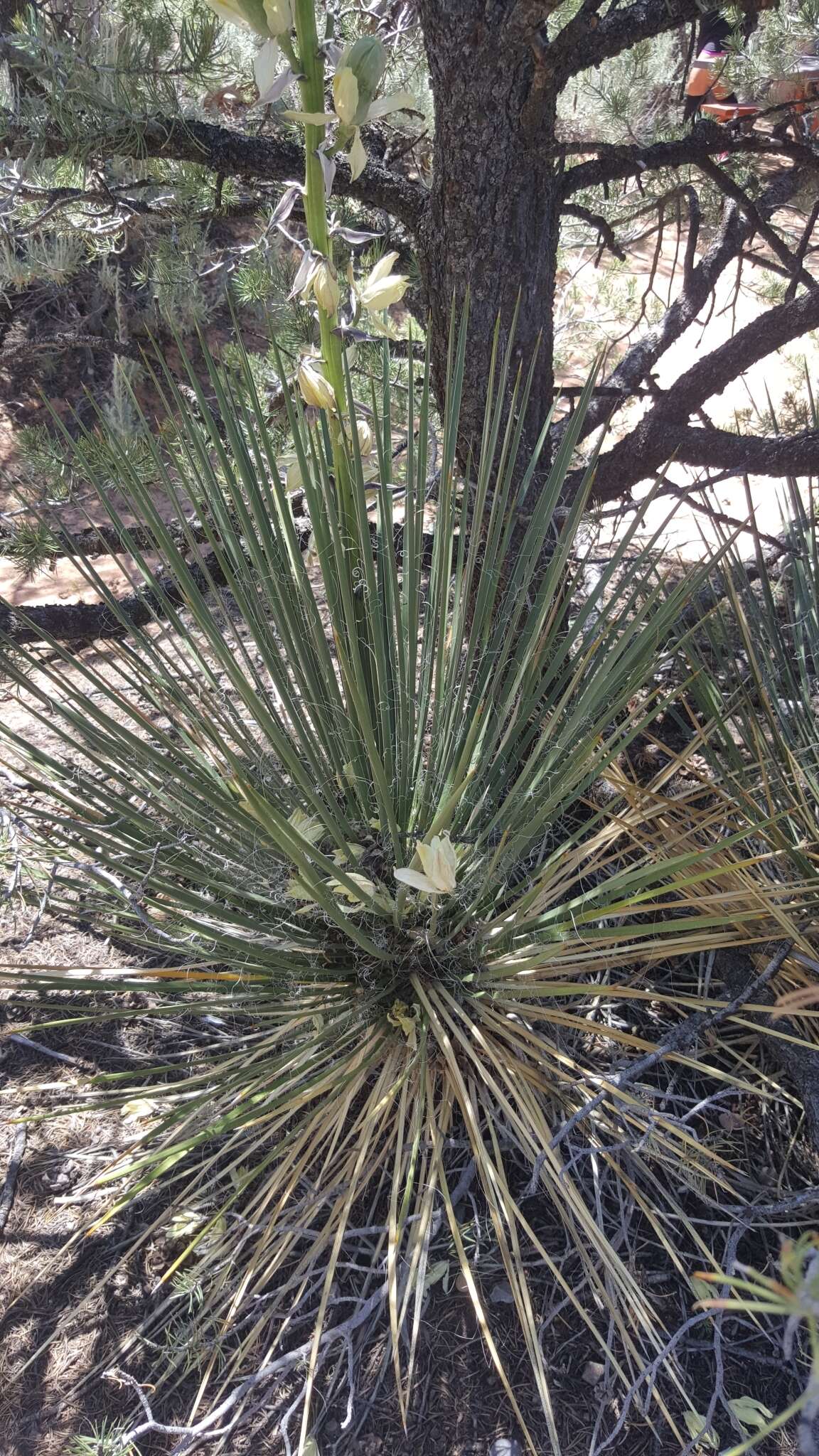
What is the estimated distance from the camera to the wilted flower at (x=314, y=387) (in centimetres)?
89

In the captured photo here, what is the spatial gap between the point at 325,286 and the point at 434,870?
1.72 feet

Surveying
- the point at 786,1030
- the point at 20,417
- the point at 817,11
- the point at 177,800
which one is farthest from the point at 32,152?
the point at 20,417

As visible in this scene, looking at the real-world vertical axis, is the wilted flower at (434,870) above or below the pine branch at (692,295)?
below

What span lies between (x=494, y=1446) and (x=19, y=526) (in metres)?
1.36

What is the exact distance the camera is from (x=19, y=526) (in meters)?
1.54

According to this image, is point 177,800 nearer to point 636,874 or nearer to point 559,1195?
point 636,874

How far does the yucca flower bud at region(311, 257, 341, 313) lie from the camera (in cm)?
86

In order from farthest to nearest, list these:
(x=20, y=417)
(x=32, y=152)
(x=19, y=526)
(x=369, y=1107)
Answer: (x=20, y=417), (x=19, y=526), (x=32, y=152), (x=369, y=1107)

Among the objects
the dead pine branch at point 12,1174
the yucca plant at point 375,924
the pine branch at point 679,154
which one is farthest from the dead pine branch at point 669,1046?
the pine branch at point 679,154

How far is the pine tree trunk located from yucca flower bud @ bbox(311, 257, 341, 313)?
1.70 ft

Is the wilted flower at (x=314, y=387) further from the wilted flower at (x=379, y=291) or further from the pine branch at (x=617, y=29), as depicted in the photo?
the pine branch at (x=617, y=29)

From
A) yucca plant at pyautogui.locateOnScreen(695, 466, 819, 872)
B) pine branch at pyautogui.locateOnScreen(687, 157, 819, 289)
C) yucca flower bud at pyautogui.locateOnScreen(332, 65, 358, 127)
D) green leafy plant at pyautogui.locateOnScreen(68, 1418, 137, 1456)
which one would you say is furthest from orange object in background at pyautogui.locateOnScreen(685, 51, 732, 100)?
green leafy plant at pyautogui.locateOnScreen(68, 1418, 137, 1456)

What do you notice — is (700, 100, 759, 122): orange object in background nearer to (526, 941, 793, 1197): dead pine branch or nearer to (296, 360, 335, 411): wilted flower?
(296, 360, 335, 411): wilted flower

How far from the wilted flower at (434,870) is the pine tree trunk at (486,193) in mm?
722
